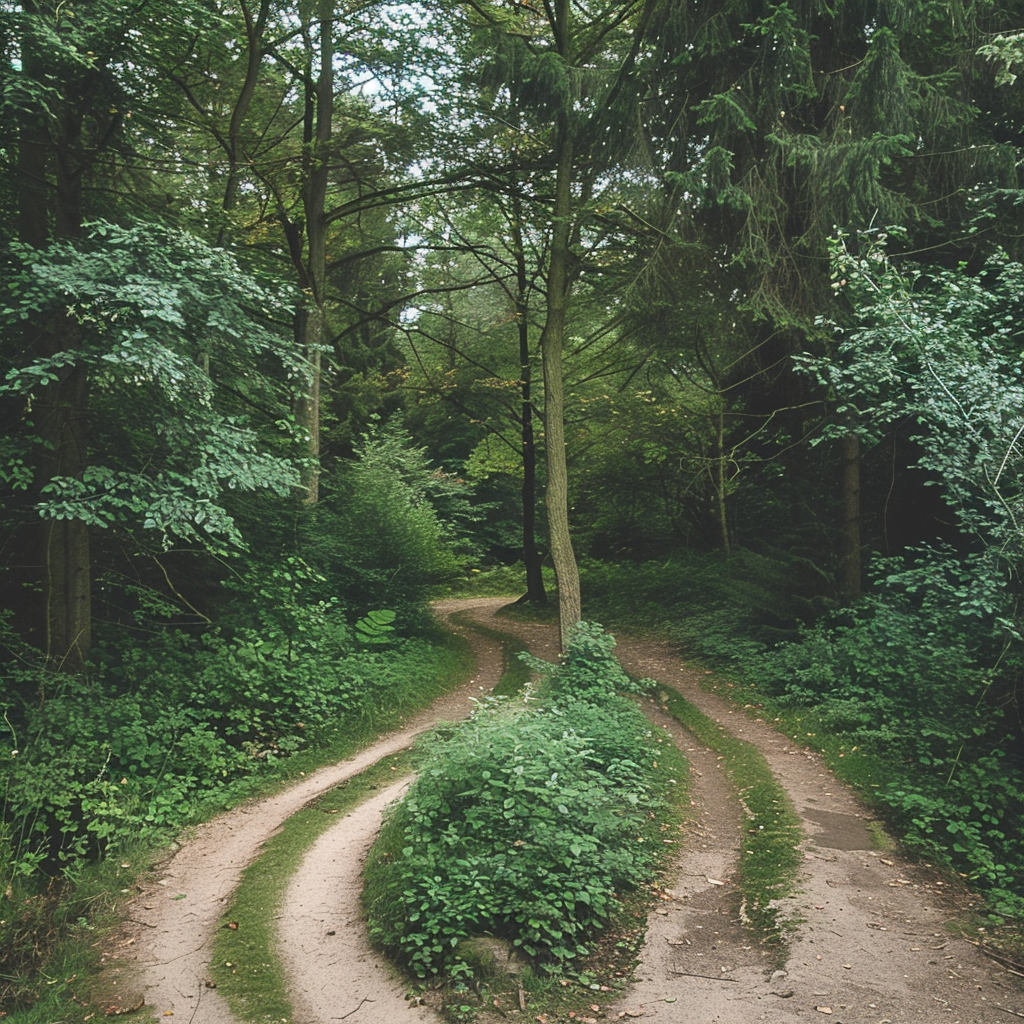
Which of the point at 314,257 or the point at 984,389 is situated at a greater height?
the point at 314,257

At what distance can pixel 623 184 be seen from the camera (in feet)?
40.5

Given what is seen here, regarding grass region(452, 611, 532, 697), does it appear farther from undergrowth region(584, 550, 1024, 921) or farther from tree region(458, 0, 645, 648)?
undergrowth region(584, 550, 1024, 921)

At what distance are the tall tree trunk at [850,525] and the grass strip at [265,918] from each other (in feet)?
26.2

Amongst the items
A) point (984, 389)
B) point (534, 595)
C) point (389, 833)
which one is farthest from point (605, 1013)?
point (534, 595)

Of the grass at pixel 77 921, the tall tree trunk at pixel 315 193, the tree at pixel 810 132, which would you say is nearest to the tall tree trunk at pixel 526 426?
the tall tree trunk at pixel 315 193

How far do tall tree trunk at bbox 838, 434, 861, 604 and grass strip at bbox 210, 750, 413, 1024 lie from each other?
26.2ft

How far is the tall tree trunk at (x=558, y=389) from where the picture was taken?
1259 centimetres

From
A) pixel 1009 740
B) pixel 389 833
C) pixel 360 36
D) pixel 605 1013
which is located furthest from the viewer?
pixel 360 36

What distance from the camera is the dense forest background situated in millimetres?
7980

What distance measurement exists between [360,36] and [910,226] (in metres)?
9.40

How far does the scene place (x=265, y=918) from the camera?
252 inches

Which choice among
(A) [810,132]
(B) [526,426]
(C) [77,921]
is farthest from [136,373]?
(B) [526,426]

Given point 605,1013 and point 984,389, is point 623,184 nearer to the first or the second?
point 984,389

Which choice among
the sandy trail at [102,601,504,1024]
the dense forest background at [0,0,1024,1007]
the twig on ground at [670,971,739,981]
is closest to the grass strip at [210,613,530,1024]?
the sandy trail at [102,601,504,1024]
